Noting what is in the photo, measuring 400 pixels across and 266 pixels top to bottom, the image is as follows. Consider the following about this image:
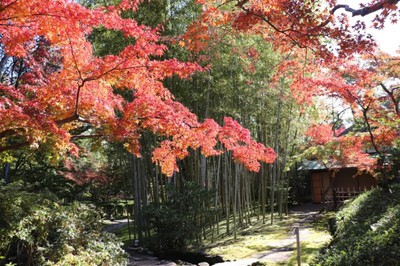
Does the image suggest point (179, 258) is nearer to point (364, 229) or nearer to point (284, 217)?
point (364, 229)

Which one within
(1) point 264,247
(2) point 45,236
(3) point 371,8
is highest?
(3) point 371,8

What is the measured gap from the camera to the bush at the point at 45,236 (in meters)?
4.31

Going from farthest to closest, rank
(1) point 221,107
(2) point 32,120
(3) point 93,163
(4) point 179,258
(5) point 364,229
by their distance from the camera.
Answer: (3) point 93,163
(1) point 221,107
(4) point 179,258
(5) point 364,229
(2) point 32,120

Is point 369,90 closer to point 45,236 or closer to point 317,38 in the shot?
point 317,38

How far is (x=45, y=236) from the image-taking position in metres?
4.61

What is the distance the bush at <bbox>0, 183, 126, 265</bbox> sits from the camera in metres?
4.31

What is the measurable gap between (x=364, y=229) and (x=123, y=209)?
1727 centimetres

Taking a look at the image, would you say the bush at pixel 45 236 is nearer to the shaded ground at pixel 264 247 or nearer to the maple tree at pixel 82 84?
the maple tree at pixel 82 84

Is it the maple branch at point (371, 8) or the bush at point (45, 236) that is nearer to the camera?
the maple branch at point (371, 8)

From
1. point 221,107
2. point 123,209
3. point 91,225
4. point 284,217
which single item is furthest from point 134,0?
point 123,209

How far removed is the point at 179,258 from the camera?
8031 mm

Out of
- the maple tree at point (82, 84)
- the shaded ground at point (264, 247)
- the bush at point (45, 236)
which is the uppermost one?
the maple tree at point (82, 84)

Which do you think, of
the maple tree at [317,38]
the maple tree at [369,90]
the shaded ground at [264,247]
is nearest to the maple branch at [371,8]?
the maple tree at [317,38]

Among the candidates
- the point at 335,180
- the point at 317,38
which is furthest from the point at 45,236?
the point at 335,180
